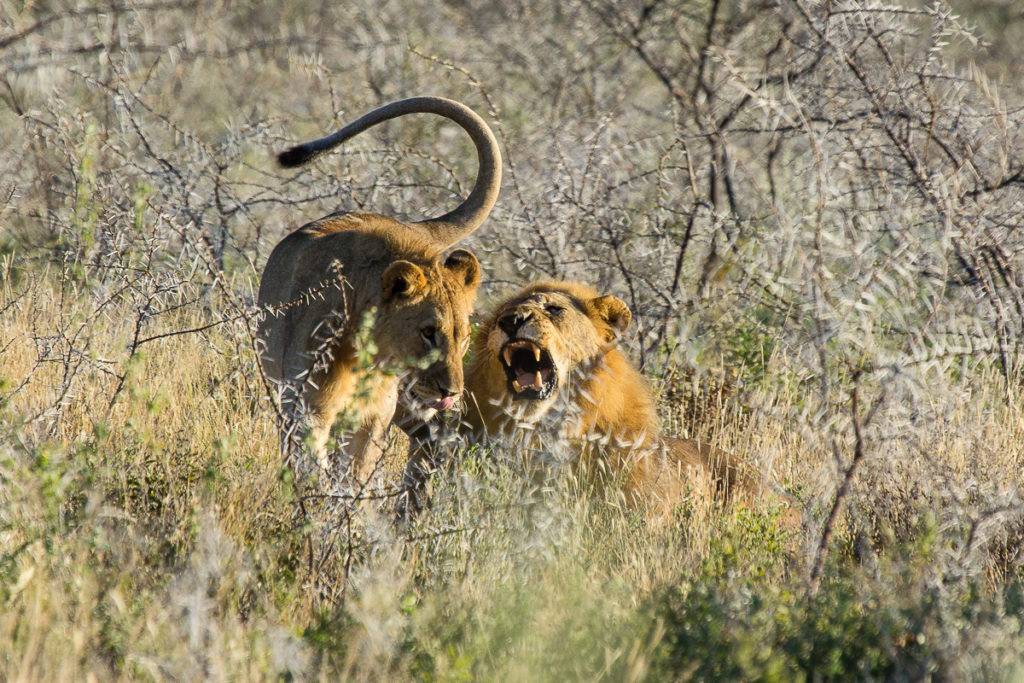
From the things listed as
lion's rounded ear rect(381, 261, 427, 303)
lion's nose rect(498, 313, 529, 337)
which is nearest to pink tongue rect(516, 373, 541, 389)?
lion's nose rect(498, 313, 529, 337)

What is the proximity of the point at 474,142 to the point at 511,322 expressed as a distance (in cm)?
101

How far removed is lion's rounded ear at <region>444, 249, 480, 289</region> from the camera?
5.22 m

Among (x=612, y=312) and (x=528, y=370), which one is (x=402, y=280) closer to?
(x=528, y=370)

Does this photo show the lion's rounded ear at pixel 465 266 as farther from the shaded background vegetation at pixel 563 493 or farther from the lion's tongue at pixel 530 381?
the shaded background vegetation at pixel 563 493

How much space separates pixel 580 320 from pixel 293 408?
1.40 m

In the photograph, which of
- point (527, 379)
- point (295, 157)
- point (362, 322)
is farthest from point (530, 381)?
point (295, 157)

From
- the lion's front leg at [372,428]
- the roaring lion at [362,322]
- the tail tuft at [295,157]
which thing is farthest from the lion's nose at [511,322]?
the tail tuft at [295,157]

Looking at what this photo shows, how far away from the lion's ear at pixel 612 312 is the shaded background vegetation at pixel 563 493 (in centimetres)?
70

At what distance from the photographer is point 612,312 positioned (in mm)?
5492

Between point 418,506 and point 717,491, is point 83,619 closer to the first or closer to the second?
point 418,506

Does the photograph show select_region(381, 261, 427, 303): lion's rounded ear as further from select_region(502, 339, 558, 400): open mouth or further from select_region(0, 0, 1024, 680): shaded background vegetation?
select_region(0, 0, 1024, 680): shaded background vegetation

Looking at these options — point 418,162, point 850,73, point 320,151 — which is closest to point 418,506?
point 320,151

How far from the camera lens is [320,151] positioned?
5.52 meters

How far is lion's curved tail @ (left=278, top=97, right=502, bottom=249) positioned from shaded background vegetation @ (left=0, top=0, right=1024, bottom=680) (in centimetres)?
50
